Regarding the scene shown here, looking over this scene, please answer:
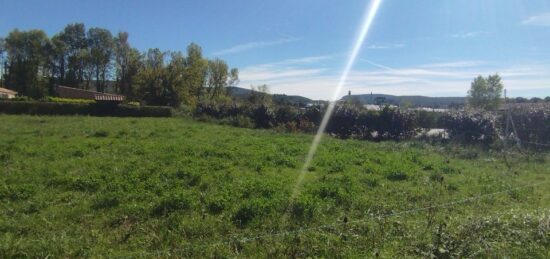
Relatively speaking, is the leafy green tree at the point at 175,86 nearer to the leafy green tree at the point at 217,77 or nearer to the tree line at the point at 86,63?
the tree line at the point at 86,63

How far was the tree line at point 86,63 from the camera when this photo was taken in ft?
171

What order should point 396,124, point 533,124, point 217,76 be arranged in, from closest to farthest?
point 533,124 → point 396,124 → point 217,76

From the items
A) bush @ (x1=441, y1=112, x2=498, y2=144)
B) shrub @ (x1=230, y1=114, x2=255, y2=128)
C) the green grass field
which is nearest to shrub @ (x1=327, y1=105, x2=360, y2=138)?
bush @ (x1=441, y1=112, x2=498, y2=144)

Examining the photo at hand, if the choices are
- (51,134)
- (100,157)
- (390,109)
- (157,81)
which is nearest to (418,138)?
(390,109)

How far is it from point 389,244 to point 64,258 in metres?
3.47

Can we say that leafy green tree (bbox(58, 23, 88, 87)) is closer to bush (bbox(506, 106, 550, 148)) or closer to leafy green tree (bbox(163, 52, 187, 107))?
leafy green tree (bbox(163, 52, 187, 107))

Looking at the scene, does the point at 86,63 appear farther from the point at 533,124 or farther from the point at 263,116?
the point at 533,124

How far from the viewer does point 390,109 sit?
756 inches

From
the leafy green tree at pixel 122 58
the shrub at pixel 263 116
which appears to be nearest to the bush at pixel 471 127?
the shrub at pixel 263 116

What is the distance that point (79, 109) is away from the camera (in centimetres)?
2852

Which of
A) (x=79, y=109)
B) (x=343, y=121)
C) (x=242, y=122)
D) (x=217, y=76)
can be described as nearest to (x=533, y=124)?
(x=343, y=121)

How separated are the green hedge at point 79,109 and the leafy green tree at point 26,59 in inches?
1236

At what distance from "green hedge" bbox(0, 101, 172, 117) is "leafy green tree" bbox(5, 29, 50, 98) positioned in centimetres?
3139

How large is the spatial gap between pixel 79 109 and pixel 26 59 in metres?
35.7
